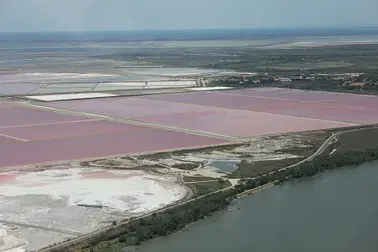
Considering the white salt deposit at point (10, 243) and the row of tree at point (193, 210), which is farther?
the row of tree at point (193, 210)

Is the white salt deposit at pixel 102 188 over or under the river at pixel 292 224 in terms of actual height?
over

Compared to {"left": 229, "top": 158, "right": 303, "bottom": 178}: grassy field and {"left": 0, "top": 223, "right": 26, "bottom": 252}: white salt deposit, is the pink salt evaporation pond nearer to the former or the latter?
{"left": 229, "top": 158, "right": 303, "bottom": 178}: grassy field

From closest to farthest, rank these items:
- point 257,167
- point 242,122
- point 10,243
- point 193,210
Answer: point 10,243
point 193,210
point 257,167
point 242,122

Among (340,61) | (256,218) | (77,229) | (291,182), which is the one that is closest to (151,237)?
(77,229)

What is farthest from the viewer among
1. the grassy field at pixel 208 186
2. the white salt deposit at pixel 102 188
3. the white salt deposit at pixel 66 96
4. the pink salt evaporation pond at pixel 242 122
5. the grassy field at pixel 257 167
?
the white salt deposit at pixel 66 96

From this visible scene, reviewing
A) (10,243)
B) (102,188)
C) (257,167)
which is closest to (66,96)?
(257,167)

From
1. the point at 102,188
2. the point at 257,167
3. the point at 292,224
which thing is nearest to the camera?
the point at 292,224

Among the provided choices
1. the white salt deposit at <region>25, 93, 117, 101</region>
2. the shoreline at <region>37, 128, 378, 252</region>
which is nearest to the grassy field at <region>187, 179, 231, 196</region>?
the shoreline at <region>37, 128, 378, 252</region>

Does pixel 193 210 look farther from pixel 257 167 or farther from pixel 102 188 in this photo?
pixel 257 167

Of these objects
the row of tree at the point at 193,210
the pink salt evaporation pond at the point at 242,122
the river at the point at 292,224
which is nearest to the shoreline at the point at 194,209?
the row of tree at the point at 193,210

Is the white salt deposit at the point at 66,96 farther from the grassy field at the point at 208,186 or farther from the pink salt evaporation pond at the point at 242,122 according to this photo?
the grassy field at the point at 208,186
